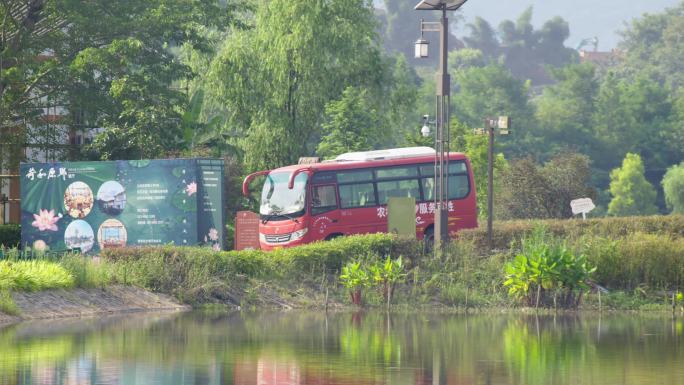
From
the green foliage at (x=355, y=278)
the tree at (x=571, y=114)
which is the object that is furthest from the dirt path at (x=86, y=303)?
the tree at (x=571, y=114)

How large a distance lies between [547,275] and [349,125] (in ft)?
100

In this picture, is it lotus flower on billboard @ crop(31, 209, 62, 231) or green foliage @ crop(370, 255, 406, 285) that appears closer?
green foliage @ crop(370, 255, 406, 285)

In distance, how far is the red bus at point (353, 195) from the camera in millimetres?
41469

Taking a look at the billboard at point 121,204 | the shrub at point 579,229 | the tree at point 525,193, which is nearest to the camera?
the shrub at point 579,229

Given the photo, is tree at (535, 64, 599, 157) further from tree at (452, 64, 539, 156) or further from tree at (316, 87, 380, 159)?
tree at (316, 87, 380, 159)

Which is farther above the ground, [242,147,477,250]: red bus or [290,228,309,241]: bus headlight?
[242,147,477,250]: red bus

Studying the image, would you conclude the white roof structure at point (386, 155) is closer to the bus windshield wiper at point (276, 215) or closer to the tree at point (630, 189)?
the bus windshield wiper at point (276, 215)

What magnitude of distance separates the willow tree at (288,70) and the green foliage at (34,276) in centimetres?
3065

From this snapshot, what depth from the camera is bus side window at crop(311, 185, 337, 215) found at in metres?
41.5

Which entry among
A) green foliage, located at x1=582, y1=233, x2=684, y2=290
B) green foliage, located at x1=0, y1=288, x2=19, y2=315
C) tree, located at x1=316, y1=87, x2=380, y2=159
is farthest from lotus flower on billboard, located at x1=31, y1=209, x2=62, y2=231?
tree, located at x1=316, y1=87, x2=380, y2=159

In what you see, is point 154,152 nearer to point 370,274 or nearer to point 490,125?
point 490,125

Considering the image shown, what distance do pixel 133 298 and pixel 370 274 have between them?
4.90 metres

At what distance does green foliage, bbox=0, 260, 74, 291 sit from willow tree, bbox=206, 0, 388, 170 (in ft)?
101

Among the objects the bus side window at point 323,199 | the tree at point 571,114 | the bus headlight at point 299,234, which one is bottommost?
the bus headlight at point 299,234
